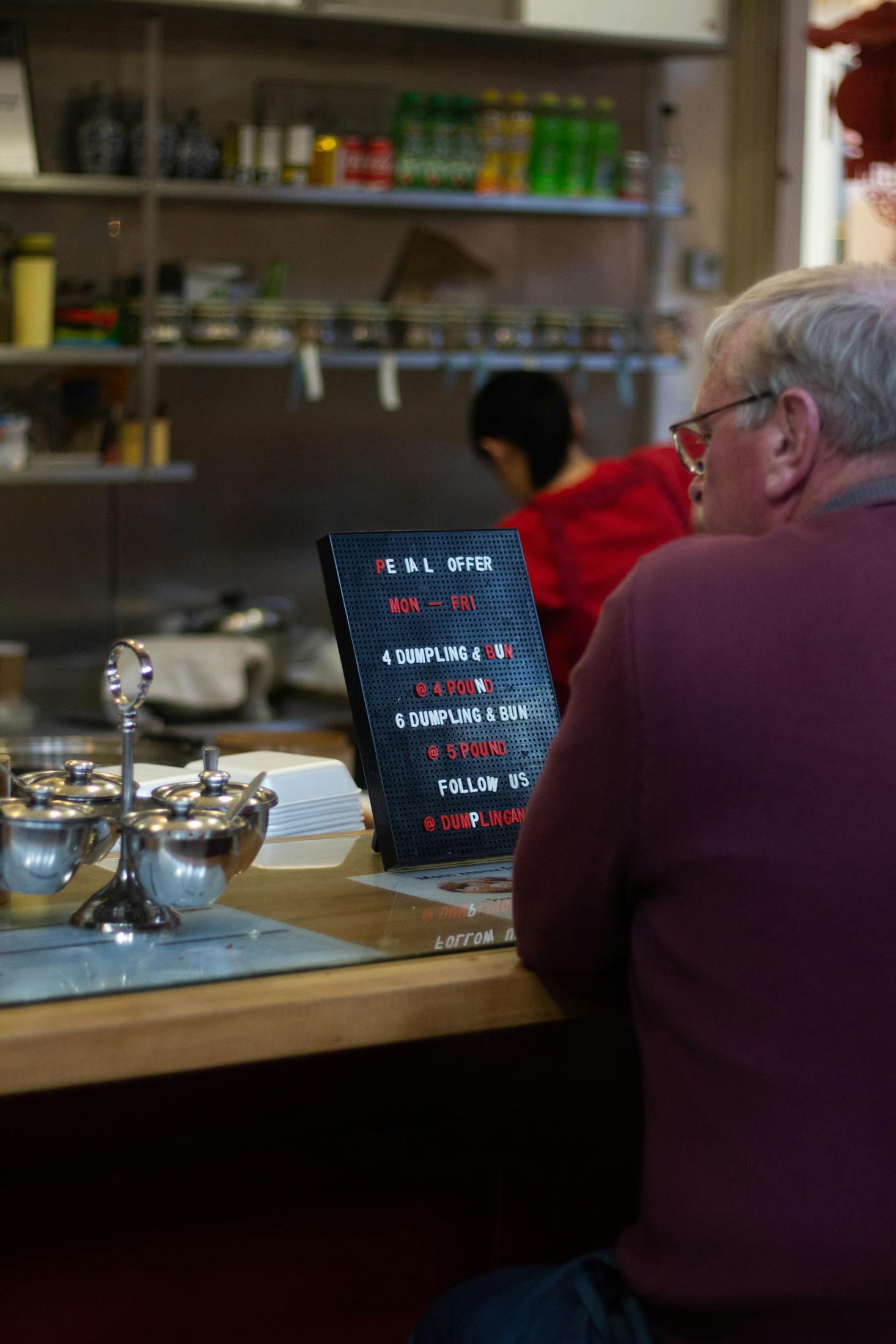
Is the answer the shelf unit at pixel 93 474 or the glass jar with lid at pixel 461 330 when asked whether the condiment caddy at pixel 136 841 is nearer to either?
the shelf unit at pixel 93 474

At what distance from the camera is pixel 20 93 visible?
371cm

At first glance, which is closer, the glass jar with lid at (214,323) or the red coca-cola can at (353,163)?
the glass jar with lid at (214,323)

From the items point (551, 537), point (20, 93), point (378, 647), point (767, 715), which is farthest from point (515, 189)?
point (767, 715)

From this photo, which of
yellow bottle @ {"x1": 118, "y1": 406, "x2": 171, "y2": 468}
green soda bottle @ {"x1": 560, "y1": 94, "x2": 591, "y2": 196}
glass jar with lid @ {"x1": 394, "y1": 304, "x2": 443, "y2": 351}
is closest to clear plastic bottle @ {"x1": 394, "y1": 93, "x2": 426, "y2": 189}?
glass jar with lid @ {"x1": 394, "y1": 304, "x2": 443, "y2": 351}

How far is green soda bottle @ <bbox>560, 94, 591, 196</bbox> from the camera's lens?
421cm

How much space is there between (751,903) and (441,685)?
0.68 meters

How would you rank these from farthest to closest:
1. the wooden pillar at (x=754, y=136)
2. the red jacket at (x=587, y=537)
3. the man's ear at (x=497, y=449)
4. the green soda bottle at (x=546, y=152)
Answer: the wooden pillar at (x=754, y=136), the green soda bottle at (x=546, y=152), the man's ear at (x=497, y=449), the red jacket at (x=587, y=537)

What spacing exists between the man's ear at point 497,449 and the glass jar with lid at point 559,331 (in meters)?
0.99

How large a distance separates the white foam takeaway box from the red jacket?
117 centimetres

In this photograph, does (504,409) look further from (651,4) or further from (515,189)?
(651,4)

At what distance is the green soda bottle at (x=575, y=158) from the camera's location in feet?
13.8

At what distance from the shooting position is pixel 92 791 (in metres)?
1.41

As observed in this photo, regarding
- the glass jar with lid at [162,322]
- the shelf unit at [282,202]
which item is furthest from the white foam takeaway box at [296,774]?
the glass jar with lid at [162,322]

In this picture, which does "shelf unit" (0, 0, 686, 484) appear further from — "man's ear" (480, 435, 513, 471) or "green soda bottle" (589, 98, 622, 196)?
"man's ear" (480, 435, 513, 471)
